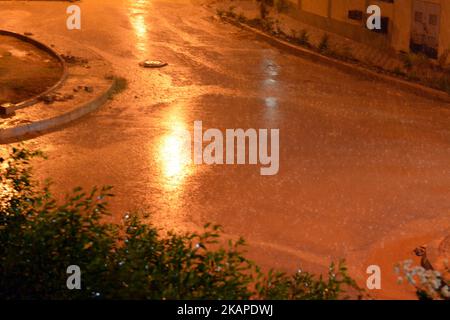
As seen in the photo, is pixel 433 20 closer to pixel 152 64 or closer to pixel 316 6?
pixel 316 6

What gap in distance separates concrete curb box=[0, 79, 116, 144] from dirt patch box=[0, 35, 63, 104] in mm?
1209

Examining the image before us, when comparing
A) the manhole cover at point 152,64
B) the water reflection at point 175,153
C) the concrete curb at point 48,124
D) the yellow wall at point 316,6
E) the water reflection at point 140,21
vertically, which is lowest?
the water reflection at point 175,153

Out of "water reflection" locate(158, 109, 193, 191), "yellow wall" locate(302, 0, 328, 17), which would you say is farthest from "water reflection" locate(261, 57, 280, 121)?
"yellow wall" locate(302, 0, 328, 17)

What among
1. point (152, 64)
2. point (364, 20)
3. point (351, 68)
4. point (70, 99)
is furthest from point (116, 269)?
point (364, 20)

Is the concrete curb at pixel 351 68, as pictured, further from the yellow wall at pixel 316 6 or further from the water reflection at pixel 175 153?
the water reflection at pixel 175 153

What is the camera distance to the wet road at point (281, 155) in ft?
33.3

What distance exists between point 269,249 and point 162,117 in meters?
5.32

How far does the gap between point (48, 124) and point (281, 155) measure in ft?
13.2

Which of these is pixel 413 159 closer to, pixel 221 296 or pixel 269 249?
pixel 269 249

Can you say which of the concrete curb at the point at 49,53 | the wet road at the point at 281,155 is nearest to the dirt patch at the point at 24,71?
the concrete curb at the point at 49,53

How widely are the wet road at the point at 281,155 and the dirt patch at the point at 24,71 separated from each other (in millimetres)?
1427

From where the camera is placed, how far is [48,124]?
1368cm

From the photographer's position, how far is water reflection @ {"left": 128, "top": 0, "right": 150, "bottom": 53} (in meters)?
19.4

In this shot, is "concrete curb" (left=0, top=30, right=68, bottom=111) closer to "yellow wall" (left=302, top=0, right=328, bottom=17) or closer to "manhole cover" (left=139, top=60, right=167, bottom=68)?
"manhole cover" (left=139, top=60, right=167, bottom=68)
